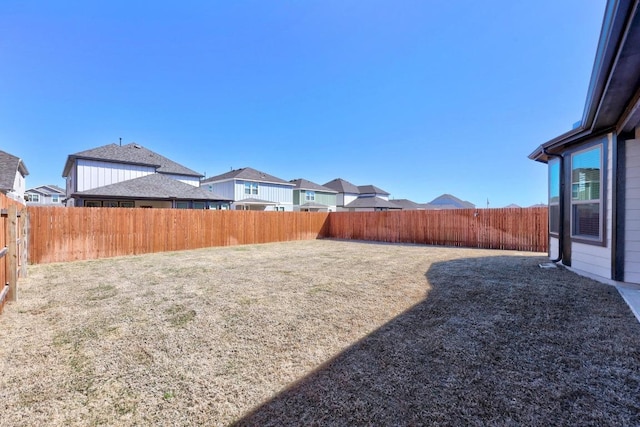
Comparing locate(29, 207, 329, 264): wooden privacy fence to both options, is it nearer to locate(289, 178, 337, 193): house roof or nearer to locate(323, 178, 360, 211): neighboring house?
locate(289, 178, 337, 193): house roof

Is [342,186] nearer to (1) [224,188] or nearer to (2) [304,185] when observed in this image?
(2) [304,185]

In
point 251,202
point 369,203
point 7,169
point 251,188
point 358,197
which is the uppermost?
point 251,188

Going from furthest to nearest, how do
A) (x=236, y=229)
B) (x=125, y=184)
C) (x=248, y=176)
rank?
(x=248, y=176) < (x=125, y=184) < (x=236, y=229)

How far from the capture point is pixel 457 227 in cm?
1284

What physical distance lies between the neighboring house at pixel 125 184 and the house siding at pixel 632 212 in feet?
56.4

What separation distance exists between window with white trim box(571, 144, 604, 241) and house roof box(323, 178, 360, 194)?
101ft

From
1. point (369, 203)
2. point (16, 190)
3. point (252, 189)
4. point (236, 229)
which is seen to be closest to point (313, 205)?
point (369, 203)

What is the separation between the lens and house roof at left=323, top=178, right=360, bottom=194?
122ft

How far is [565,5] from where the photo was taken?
22.4 feet

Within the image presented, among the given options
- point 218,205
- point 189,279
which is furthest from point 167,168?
point 189,279

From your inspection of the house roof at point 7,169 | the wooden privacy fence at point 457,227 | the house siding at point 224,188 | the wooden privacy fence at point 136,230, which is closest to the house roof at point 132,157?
the house roof at point 7,169

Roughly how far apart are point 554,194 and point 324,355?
7733 mm

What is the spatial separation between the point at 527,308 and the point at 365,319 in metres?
2.28

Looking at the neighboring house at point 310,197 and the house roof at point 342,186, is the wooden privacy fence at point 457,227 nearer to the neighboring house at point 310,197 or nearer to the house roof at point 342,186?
the neighboring house at point 310,197
